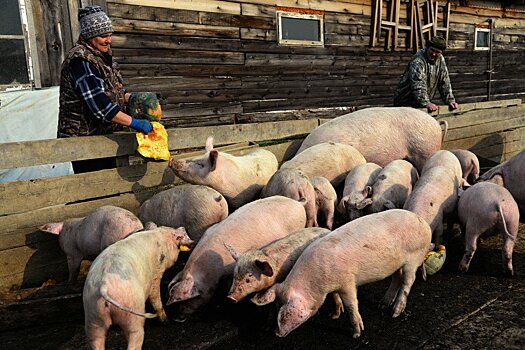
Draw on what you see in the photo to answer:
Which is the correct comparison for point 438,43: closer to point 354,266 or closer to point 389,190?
point 389,190

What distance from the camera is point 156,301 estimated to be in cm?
338

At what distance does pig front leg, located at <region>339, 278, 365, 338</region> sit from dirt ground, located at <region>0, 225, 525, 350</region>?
0.19 feet

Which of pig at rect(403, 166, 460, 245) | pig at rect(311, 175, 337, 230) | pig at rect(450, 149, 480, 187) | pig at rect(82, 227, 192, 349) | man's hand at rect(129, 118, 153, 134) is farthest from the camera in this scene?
pig at rect(450, 149, 480, 187)

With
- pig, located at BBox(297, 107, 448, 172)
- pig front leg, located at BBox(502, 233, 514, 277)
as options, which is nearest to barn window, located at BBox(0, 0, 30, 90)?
pig, located at BBox(297, 107, 448, 172)

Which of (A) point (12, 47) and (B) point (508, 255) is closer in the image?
(B) point (508, 255)

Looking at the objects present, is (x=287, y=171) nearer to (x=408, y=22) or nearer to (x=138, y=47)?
(x=138, y=47)

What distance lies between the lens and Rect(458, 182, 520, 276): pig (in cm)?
398

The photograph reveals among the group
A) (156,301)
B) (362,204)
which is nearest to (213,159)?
(362,204)

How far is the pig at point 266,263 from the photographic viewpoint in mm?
3188

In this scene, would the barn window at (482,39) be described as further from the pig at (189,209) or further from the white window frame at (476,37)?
the pig at (189,209)

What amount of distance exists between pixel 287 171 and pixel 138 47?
443 centimetres

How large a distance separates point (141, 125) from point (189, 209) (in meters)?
0.91

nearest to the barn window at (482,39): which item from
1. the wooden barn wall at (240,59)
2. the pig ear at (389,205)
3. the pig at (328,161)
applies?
the wooden barn wall at (240,59)

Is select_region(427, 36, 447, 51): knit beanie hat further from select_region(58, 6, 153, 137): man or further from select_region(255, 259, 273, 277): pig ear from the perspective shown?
select_region(255, 259, 273, 277): pig ear
